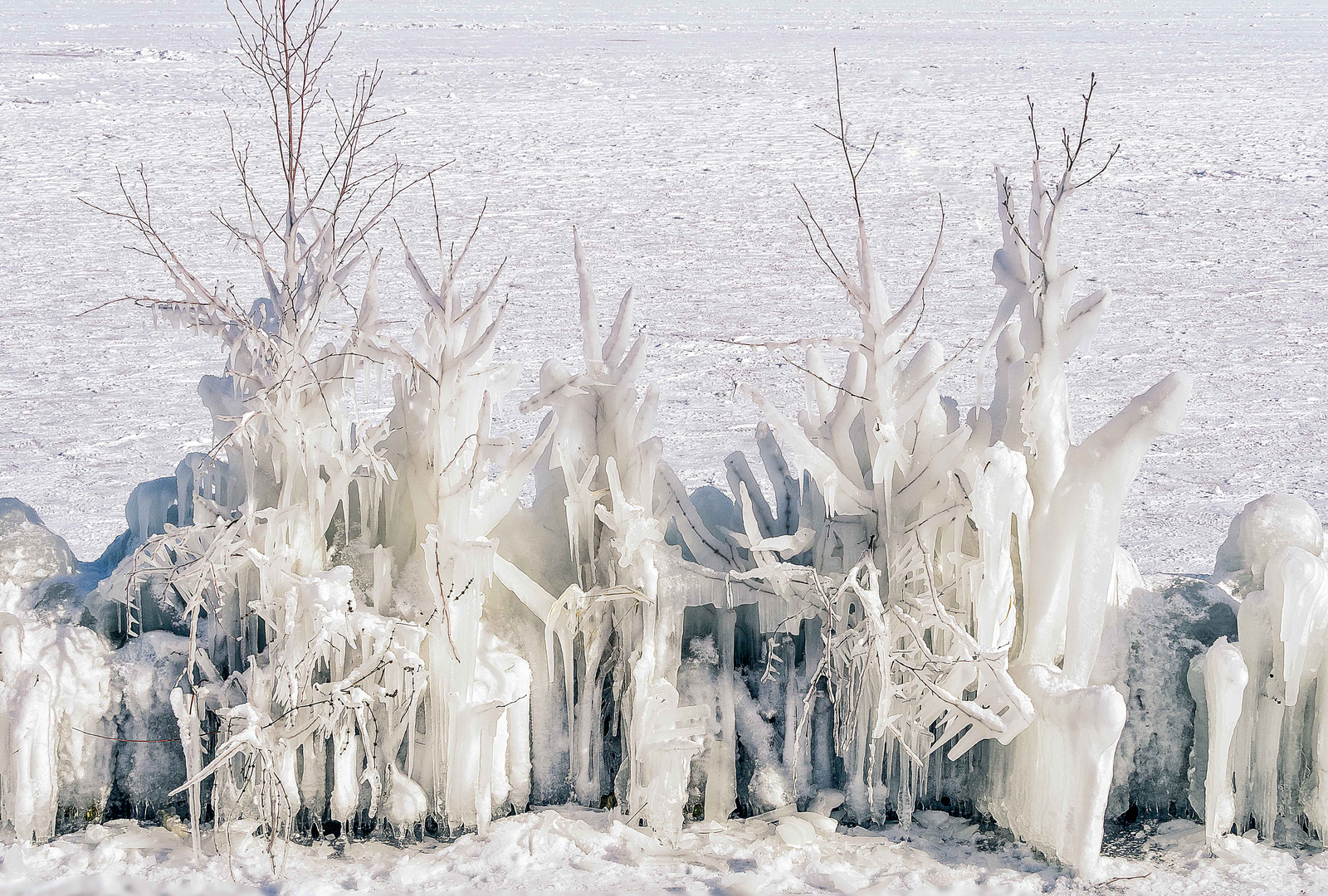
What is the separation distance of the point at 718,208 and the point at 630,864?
1005 cm

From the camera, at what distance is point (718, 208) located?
1370 cm

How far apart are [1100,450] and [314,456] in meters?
2.80

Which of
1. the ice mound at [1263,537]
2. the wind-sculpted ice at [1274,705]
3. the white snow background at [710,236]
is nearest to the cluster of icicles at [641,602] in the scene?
the wind-sculpted ice at [1274,705]

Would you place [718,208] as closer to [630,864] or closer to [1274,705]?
[1274,705]

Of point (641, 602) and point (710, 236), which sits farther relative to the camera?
point (710, 236)

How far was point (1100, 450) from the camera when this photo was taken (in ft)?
14.6

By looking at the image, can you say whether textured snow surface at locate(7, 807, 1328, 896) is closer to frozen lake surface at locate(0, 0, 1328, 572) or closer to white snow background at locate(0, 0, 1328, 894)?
white snow background at locate(0, 0, 1328, 894)

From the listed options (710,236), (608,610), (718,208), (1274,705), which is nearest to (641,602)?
(608,610)

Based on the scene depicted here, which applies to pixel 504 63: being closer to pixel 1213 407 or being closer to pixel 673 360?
pixel 673 360

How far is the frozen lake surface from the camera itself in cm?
847

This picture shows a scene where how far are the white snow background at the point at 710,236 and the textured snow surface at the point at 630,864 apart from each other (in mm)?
12

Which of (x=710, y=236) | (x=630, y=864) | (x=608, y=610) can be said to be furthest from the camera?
(x=710, y=236)

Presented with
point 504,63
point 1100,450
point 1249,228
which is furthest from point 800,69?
point 1100,450

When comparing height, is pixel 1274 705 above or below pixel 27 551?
below
